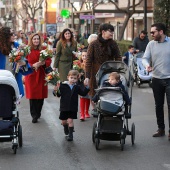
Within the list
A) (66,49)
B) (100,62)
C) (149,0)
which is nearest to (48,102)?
(66,49)

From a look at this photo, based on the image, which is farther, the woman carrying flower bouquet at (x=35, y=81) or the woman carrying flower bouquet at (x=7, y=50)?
the woman carrying flower bouquet at (x=35, y=81)

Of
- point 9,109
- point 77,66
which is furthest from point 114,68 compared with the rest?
point 77,66

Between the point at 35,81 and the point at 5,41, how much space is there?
238cm

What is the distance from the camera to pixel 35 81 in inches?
501

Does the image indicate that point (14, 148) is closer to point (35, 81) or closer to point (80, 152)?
point (80, 152)

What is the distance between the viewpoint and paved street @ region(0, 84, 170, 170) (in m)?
8.47

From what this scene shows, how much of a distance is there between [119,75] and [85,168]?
2.13 m

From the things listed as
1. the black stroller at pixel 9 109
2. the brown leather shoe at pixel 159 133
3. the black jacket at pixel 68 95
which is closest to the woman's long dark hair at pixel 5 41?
the black jacket at pixel 68 95

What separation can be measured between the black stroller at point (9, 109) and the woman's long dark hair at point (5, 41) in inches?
54.3

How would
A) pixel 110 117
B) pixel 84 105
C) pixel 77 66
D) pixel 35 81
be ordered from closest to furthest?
pixel 110 117, pixel 35 81, pixel 84 105, pixel 77 66

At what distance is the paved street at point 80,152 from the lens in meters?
8.47

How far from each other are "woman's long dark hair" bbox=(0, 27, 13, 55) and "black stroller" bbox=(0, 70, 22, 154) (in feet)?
4.52

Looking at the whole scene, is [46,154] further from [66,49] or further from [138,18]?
[138,18]

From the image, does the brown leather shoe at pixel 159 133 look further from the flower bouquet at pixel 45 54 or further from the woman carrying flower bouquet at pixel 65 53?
the woman carrying flower bouquet at pixel 65 53
